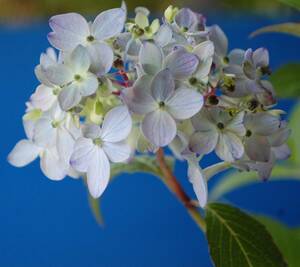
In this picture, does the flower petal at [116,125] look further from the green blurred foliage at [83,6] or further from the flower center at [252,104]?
the green blurred foliage at [83,6]

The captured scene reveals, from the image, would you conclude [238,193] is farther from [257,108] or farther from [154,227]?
[257,108]

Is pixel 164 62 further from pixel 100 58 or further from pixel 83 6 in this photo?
pixel 83 6

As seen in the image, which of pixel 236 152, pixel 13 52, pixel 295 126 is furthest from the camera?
pixel 13 52

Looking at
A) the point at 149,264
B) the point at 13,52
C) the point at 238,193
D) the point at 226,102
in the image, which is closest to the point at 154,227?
the point at 149,264

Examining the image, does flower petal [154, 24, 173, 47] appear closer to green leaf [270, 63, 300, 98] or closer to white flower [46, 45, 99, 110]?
white flower [46, 45, 99, 110]

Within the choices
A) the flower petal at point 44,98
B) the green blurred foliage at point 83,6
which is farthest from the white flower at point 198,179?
the green blurred foliage at point 83,6

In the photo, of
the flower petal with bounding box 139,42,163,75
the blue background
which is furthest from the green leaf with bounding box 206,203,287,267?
the blue background
